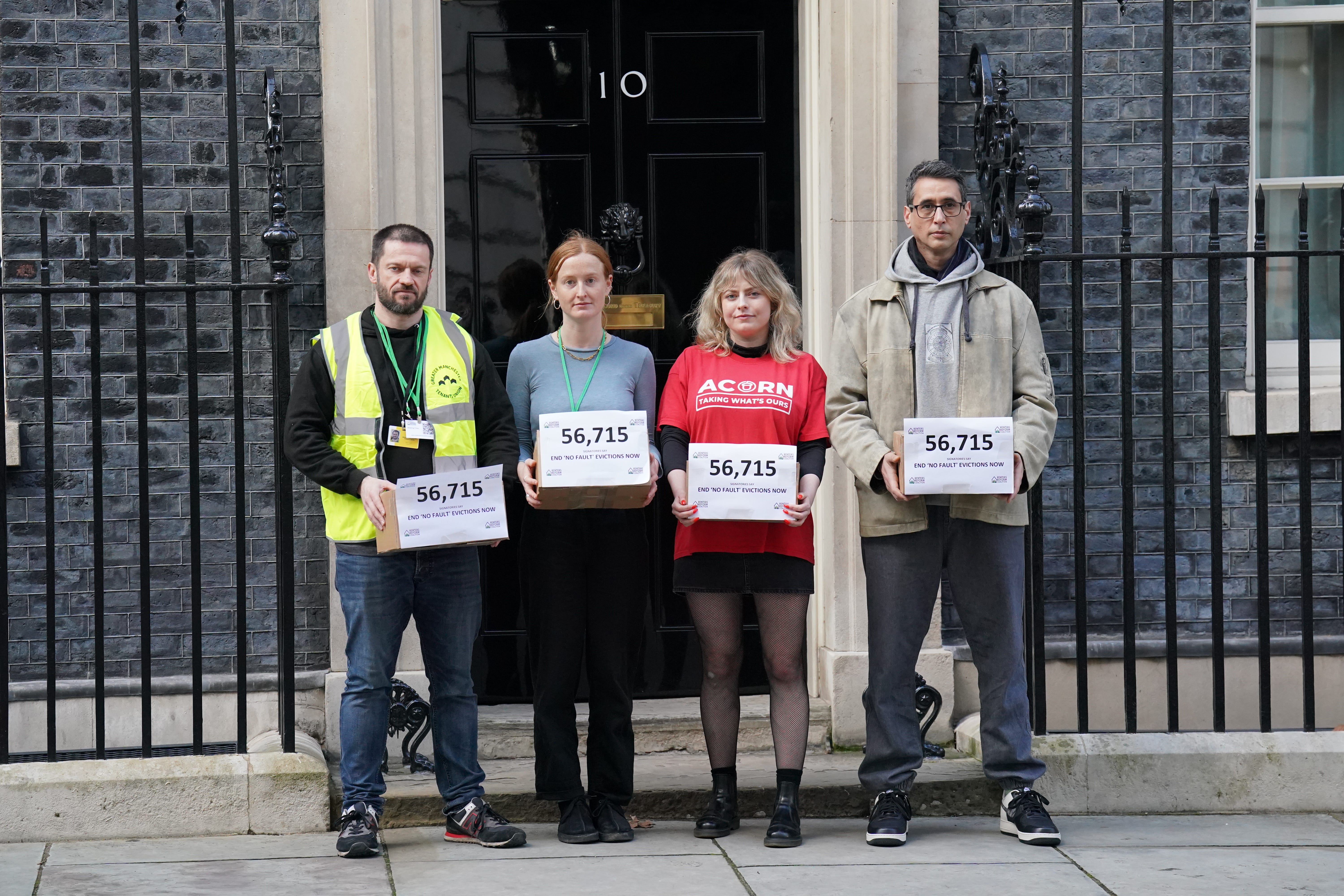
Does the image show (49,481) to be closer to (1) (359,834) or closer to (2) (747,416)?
(1) (359,834)

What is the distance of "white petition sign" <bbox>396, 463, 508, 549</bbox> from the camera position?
4.49 m

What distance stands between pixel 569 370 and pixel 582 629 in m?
0.81

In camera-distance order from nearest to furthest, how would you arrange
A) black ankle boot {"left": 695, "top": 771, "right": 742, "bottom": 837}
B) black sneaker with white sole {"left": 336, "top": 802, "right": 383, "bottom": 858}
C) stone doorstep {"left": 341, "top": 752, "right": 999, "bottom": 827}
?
black sneaker with white sole {"left": 336, "top": 802, "right": 383, "bottom": 858}
black ankle boot {"left": 695, "top": 771, "right": 742, "bottom": 837}
stone doorstep {"left": 341, "top": 752, "right": 999, "bottom": 827}

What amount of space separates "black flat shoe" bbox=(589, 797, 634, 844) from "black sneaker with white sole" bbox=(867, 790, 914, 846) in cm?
77

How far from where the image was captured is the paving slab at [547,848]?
4.73 m

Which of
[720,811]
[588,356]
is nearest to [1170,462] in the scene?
[720,811]

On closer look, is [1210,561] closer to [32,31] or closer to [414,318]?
[414,318]

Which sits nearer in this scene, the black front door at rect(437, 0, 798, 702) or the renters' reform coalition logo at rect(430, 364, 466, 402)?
the renters' reform coalition logo at rect(430, 364, 466, 402)

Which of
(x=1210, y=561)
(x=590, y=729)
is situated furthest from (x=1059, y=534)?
(x=590, y=729)

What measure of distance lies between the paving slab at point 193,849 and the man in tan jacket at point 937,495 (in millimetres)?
1801

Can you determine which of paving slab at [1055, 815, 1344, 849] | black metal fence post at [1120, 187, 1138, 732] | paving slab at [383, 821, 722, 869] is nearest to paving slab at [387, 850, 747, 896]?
paving slab at [383, 821, 722, 869]

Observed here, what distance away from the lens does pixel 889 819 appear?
16.0ft

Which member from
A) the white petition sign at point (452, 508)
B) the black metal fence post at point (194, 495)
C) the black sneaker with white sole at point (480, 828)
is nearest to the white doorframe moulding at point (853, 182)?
the black sneaker with white sole at point (480, 828)

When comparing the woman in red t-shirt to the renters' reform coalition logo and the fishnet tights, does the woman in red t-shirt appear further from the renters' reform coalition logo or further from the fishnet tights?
the renters' reform coalition logo
